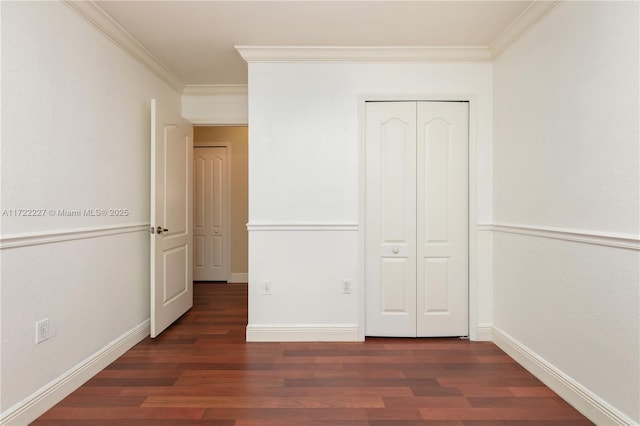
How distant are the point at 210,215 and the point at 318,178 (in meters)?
3.02

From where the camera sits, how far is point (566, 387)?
2.07m

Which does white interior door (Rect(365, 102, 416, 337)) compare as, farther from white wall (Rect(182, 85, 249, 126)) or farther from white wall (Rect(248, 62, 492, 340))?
white wall (Rect(182, 85, 249, 126))

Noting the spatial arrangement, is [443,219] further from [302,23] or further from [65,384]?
[65,384]

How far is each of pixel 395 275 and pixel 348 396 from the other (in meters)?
1.22

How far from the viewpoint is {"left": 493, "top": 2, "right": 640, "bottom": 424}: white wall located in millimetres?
1698

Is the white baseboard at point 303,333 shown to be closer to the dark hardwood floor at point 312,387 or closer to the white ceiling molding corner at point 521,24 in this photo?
the dark hardwood floor at point 312,387

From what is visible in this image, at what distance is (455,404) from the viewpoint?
2031 mm

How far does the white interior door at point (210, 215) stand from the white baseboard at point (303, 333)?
2.59 metres

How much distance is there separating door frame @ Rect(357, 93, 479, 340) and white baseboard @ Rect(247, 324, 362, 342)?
0.11 m

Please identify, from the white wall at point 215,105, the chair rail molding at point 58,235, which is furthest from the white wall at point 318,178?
the chair rail molding at point 58,235

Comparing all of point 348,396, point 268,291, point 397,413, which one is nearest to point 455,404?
point 397,413

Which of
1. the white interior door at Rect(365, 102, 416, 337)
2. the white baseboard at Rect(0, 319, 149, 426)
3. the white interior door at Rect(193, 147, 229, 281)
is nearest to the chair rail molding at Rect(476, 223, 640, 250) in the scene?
the white interior door at Rect(365, 102, 416, 337)

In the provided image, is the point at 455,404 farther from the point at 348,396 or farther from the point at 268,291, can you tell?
the point at 268,291

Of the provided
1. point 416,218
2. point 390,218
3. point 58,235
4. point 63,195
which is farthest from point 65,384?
point 416,218
